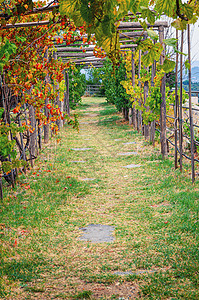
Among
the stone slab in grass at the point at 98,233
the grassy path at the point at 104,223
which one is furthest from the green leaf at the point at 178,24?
the stone slab in grass at the point at 98,233

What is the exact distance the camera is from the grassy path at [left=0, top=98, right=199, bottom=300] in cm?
311

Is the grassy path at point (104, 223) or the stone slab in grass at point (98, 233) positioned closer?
the grassy path at point (104, 223)

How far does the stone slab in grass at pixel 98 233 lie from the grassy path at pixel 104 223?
97mm

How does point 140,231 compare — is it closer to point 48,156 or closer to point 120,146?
point 48,156

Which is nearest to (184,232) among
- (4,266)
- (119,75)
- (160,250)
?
(160,250)

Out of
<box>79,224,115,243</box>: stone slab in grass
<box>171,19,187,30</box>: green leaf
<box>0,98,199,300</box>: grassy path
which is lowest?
<box>79,224,115,243</box>: stone slab in grass

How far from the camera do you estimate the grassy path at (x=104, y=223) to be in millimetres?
3111

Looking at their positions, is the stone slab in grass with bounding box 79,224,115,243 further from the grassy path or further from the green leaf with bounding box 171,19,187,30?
the green leaf with bounding box 171,19,187,30

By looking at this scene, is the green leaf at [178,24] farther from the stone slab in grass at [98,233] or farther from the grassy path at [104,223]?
the stone slab in grass at [98,233]

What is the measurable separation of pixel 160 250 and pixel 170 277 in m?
0.58

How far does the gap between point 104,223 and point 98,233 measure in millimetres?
350

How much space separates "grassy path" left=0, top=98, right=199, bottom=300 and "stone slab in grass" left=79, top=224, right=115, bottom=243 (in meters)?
0.10

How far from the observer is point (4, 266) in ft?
11.6

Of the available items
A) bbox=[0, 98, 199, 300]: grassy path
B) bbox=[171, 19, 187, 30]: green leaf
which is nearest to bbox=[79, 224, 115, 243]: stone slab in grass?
bbox=[0, 98, 199, 300]: grassy path
